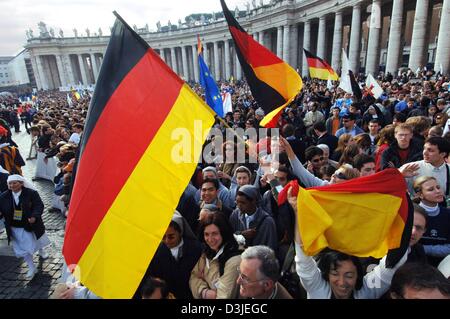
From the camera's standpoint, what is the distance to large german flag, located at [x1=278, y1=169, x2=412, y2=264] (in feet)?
7.57

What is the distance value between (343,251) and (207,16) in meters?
111

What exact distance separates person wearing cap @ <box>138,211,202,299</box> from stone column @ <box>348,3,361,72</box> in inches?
1253

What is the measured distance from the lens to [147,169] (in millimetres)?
2363

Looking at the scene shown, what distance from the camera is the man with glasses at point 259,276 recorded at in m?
2.23

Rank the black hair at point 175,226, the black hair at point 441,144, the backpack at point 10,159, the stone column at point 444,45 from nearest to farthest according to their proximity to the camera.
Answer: the black hair at point 175,226 < the black hair at point 441,144 < the backpack at point 10,159 < the stone column at point 444,45

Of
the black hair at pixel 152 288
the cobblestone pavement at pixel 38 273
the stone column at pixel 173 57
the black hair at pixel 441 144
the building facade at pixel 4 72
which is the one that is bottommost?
the cobblestone pavement at pixel 38 273

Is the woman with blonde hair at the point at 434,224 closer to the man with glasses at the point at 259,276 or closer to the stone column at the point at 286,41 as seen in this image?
Result: the man with glasses at the point at 259,276

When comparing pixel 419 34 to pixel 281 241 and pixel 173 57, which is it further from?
pixel 173 57

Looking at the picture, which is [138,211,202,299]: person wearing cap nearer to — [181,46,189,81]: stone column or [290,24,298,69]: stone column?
[290,24,298,69]: stone column

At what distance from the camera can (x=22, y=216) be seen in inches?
205

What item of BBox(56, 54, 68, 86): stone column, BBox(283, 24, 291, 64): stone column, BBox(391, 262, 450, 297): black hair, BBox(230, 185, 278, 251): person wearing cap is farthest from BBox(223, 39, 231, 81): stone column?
BBox(391, 262, 450, 297): black hair

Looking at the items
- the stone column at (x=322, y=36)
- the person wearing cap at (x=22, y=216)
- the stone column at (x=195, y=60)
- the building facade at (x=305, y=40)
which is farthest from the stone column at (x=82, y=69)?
the person wearing cap at (x=22, y=216)

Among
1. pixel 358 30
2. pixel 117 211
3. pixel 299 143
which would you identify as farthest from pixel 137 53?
pixel 358 30
